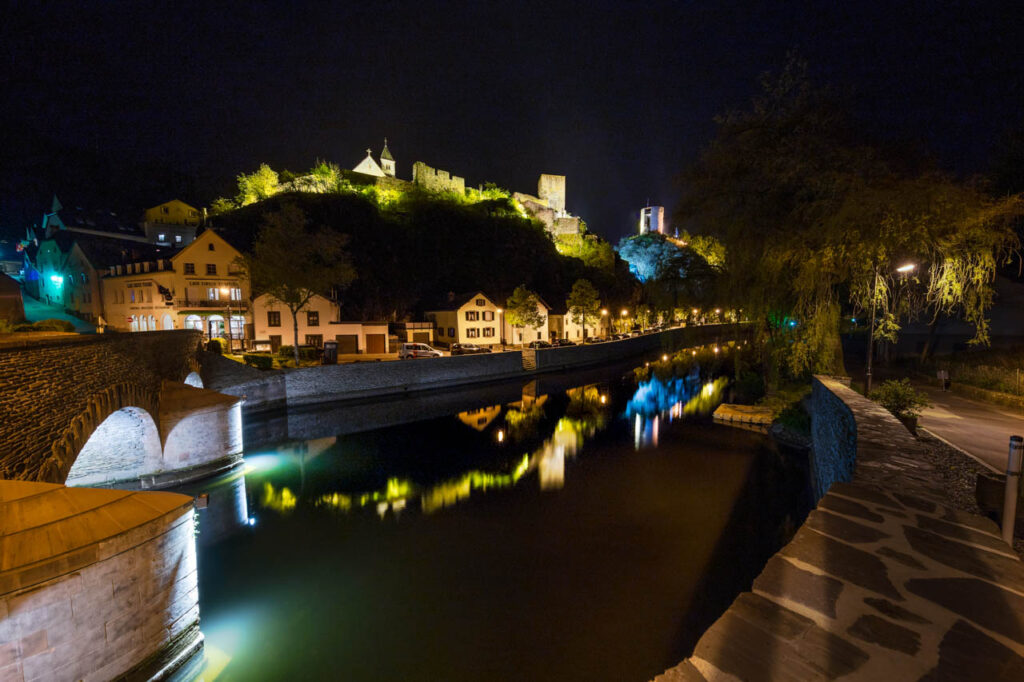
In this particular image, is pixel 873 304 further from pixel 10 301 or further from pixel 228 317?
pixel 228 317

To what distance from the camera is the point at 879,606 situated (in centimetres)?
292

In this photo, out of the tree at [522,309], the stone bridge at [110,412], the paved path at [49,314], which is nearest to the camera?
the stone bridge at [110,412]

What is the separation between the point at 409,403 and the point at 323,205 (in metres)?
35.9

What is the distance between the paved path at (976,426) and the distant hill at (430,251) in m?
44.1

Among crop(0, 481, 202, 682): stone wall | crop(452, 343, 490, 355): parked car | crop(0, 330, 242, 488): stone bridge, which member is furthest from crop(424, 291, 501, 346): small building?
crop(0, 481, 202, 682): stone wall

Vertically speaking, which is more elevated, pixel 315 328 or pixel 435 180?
pixel 435 180

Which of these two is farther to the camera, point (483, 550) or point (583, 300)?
point (583, 300)

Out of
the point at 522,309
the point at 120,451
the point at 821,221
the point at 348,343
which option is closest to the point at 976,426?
the point at 821,221

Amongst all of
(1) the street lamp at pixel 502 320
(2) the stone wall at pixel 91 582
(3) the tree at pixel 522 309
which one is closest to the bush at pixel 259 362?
(2) the stone wall at pixel 91 582

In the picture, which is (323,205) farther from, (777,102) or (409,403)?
(777,102)

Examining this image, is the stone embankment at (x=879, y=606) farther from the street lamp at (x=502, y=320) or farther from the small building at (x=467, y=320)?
the street lamp at (x=502, y=320)

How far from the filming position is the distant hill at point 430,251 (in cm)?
5025

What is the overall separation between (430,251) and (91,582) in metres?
55.1

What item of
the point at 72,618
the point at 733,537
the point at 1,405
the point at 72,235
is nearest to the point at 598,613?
the point at 733,537
